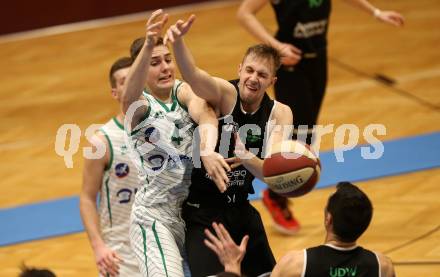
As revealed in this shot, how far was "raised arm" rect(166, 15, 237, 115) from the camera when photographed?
4.78m

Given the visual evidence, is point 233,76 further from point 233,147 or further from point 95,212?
point 233,147

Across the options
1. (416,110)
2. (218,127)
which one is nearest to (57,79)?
(416,110)

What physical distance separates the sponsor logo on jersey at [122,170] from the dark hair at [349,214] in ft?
5.54

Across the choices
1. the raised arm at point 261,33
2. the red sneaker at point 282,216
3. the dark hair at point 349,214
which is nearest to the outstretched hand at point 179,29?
the dark hair at point 349,214

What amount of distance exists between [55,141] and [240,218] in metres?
5.34

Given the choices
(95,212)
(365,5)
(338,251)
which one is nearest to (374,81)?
(365,5)

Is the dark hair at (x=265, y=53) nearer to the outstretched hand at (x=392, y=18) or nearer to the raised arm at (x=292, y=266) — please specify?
the raised arm at (x=292, y=266)

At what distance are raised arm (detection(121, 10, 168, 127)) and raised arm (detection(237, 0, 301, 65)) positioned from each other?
2065 mm

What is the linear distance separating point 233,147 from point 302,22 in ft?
8.54

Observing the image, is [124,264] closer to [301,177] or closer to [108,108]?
[301,177]

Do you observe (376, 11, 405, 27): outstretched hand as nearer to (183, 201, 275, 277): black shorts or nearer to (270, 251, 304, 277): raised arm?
(183, 201, 275, 277): black shorts

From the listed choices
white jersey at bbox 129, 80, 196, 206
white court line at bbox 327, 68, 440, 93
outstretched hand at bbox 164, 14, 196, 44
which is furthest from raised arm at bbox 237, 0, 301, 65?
white court line at bbox 327, 68, 440, 93

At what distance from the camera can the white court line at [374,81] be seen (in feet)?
35.8

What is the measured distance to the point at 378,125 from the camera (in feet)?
31.8
